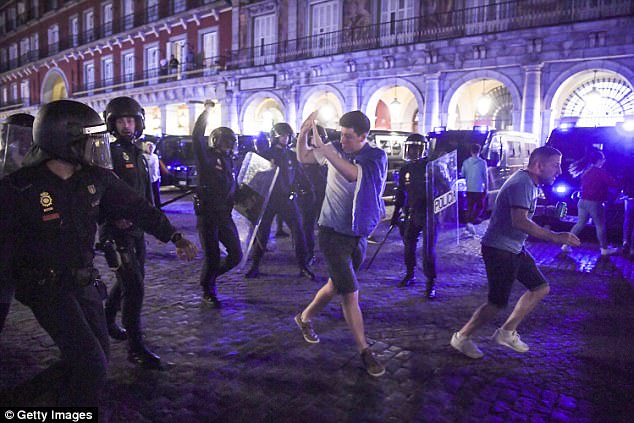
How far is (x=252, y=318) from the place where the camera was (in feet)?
16.2

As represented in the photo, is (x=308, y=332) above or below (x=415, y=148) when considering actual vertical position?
below

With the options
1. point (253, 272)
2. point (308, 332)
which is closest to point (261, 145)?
point (253, 272)

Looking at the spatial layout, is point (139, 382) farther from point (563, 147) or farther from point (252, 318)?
point (563, 147)

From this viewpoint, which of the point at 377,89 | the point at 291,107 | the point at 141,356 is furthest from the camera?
the point at 291,107

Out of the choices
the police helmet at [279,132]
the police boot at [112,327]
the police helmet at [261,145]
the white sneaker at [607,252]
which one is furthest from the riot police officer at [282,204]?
the white sneaker at [607,252]

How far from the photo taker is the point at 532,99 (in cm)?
1769

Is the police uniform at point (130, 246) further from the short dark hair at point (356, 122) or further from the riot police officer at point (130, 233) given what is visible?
the short dark hair at point (356, 122)

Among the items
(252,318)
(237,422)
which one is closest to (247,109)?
(252,318)

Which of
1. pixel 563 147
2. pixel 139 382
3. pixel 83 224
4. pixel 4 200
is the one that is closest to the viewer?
pixel 4 200

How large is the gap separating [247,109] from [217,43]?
4.57 meters

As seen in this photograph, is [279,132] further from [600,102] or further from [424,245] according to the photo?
[600,102]

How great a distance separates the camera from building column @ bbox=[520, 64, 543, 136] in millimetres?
17625

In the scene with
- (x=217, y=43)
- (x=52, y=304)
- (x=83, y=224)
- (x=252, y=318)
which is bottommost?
(x=252, y=318)

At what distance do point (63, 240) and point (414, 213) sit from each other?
14.4ft
